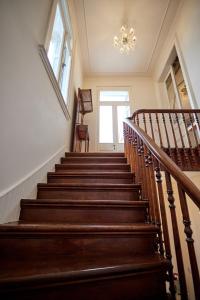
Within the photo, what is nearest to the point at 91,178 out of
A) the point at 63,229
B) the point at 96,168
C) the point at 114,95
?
the point at 96,168

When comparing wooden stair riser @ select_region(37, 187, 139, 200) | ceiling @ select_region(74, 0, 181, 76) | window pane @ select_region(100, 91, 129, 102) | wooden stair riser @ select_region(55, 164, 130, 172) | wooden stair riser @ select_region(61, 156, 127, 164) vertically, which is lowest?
wooden stair riser @ select_region(37, 187, 139, 200)

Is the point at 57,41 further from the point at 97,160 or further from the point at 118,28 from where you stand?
the point at 118,28

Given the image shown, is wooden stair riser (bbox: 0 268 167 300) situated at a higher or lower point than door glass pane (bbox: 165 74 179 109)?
lower

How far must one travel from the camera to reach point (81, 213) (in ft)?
5.04

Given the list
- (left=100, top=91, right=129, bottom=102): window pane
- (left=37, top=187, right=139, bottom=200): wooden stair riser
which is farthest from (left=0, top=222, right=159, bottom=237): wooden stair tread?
(left=100, top=91, right=129, bottom=102): window pane

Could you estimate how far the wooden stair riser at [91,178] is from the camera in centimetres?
217

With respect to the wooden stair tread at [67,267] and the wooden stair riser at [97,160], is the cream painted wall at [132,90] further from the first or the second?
the wooden stair tread at [67,267]

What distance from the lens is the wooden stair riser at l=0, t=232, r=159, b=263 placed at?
1066 millimetres

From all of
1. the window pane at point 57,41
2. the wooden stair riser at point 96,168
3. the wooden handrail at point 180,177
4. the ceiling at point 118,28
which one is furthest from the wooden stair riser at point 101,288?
the ceiling at point 118,28

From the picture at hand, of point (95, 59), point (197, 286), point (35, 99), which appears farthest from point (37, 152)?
point (95, 59)

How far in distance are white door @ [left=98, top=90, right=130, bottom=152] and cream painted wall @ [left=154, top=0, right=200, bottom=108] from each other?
209 centimetres

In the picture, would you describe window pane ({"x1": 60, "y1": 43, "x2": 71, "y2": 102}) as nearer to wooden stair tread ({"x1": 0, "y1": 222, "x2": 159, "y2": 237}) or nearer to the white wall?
the white wall

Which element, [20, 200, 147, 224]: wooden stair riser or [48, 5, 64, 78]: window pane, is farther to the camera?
[48, 5, 64, 78]: window pane

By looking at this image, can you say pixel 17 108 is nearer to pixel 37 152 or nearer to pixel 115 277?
pixel 37 152
